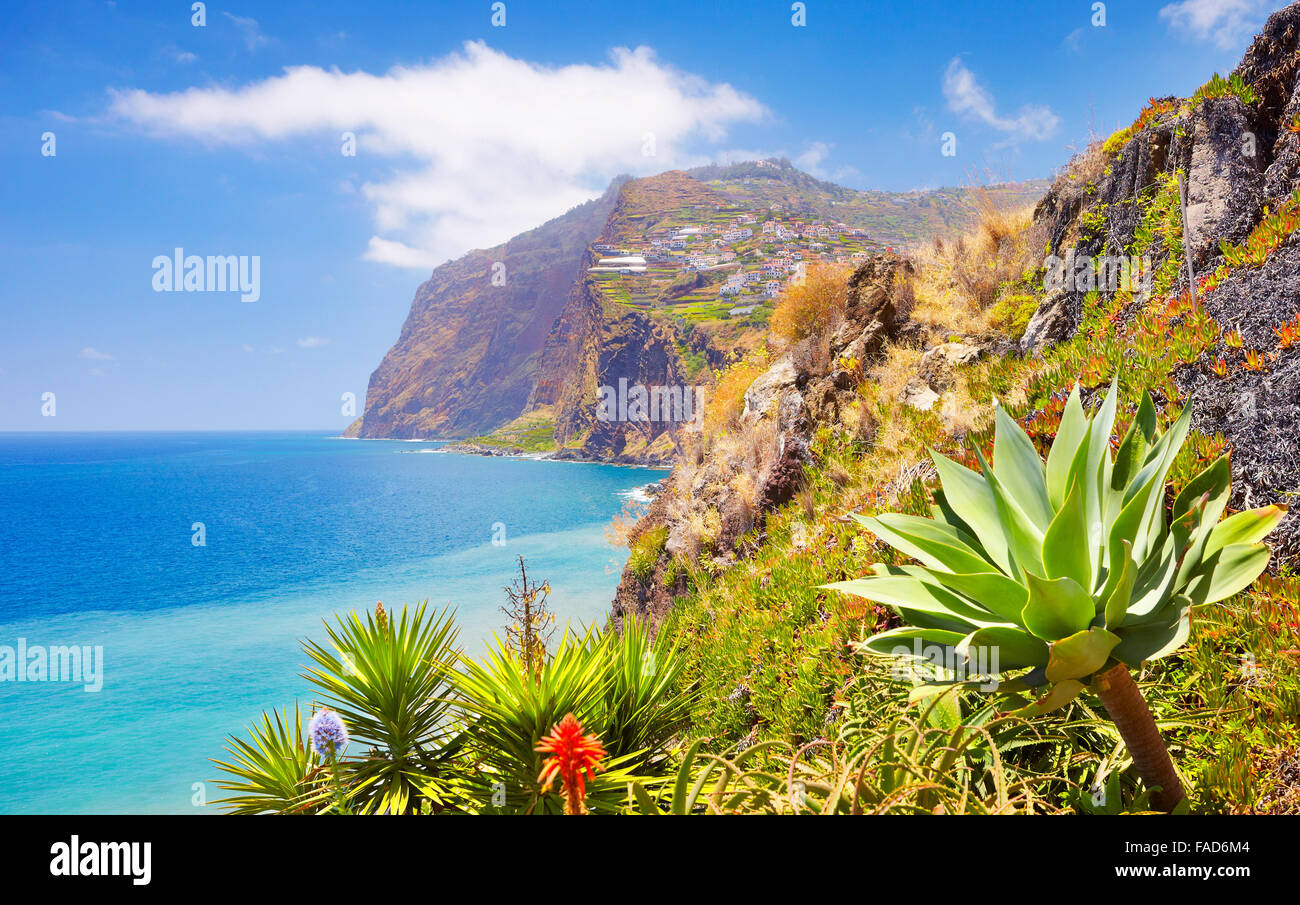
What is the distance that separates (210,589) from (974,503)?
41.2 m

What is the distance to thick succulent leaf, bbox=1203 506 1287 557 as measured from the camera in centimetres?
161

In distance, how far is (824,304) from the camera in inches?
396

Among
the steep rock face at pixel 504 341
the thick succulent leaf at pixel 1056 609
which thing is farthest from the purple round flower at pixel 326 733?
the steep rock face at pixel 504 341

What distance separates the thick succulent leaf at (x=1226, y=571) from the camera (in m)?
1.51

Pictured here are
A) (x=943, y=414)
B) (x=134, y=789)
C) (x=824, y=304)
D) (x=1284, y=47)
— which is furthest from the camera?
(x=134, y=789)

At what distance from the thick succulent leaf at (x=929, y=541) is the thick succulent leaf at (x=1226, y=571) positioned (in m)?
0.49

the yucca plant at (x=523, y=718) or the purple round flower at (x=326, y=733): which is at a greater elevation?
the purple round flower at (x=326, y=733)

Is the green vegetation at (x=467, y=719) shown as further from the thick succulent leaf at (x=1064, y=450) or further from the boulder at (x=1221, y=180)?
the boulder at (x=1221, y=180)

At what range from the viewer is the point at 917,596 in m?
1.91
